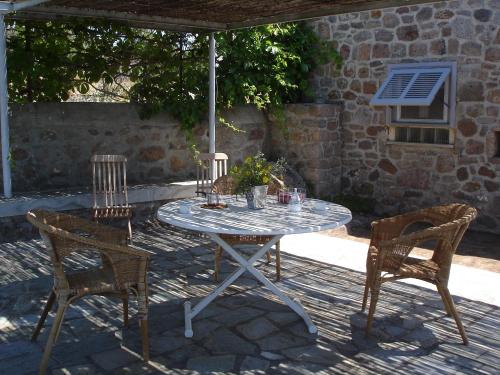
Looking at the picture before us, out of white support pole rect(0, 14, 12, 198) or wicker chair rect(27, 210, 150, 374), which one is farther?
white support pole rect(0, 14, 12, 198)

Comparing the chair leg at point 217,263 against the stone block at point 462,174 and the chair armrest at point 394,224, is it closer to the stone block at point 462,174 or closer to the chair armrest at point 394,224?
the chair armrest at point 394,224

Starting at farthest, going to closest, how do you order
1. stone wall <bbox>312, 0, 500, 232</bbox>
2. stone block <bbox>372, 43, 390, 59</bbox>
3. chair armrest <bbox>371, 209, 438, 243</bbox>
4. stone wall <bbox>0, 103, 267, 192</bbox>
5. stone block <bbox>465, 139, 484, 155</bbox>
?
stone block <bbox>372, 43, 390, 59</bbox>
stone block <bbox>465, 139, 484, 155</bbox>
stone wall <bbox>312, 0, 500, 232</bbox>
stone wall <bbox>0, 103, 267, 192</bbox>
chair armrest <bbox>371, 209, 438, 243</bbox>

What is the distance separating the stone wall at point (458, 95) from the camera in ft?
19.6

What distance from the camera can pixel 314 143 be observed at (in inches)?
275

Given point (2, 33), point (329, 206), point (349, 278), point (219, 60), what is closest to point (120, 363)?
point (329, 206)

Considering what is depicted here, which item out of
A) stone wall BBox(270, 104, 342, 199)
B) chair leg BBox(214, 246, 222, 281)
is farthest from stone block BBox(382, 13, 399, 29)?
chair leg BBox(214, 246, 222, 281)

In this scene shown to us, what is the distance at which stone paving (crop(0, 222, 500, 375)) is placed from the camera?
2871 mm

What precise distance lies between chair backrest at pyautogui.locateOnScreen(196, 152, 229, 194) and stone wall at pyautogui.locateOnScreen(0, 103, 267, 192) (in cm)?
46

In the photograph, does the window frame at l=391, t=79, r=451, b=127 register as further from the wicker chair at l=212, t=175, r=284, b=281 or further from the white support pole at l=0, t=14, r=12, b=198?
the white support pole at l=0, t=14, r=12, b=198

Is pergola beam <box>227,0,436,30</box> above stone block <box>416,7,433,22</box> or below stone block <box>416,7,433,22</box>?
below

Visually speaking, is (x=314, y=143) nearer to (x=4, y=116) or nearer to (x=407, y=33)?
(x=407, y=33)

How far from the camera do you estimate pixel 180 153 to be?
6.47 metres

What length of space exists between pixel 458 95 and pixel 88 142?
398 cm

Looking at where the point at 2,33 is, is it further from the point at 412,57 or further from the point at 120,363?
the point at 412,57
